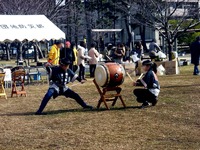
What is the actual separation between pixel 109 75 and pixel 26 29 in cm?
844

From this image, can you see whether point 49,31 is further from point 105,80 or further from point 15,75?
point 105,80

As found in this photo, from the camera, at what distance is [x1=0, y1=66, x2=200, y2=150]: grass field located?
293 inches

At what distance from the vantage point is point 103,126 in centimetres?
893

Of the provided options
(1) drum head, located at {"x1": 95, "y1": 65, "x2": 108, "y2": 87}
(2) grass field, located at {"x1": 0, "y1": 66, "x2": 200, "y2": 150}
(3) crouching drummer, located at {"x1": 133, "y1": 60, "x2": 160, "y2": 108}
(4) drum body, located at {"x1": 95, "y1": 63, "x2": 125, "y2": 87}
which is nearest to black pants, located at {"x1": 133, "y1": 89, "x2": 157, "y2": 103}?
(3) crouching drummer, located at {"x1": 133, "y1": 60, "x2": 160, "y2": 108}

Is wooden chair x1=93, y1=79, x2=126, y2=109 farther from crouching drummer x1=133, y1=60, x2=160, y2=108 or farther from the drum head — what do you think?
crouching drummer x1=133, y1=60, x2=160, y2=108

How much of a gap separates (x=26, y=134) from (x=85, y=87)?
317 inches

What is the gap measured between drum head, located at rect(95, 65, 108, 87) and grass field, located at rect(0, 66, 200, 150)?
70cm

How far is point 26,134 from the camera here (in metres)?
8.47

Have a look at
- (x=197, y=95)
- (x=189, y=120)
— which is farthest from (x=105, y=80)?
(x=197, y=95)

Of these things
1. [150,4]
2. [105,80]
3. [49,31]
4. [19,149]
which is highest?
[150,4]

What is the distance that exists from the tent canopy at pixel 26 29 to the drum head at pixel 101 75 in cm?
751

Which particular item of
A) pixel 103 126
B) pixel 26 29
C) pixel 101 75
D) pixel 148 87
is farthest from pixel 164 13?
pixel 103 126

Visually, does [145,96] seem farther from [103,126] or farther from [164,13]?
[164,13]

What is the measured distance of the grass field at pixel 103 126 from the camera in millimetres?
7445
